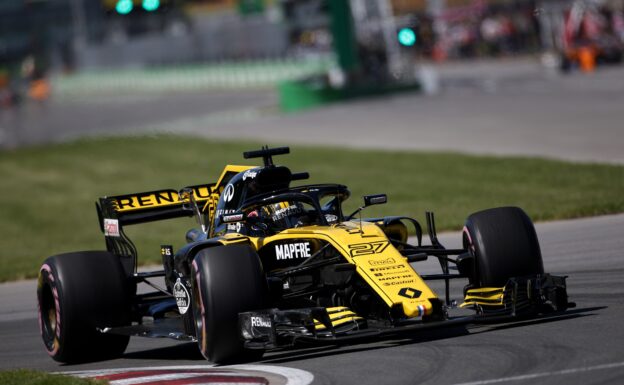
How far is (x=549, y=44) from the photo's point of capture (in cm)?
6178

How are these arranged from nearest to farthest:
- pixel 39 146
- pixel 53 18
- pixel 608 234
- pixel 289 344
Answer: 1. pixel 289 344
2. pixel 608 234
3. pixel 39 146
4. pixel 53 18

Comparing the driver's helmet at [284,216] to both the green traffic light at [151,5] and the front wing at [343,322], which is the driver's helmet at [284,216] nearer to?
the front wing at [343,322]

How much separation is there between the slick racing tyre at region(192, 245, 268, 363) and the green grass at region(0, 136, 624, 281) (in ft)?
30.1

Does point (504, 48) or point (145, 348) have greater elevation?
point (504, 48)

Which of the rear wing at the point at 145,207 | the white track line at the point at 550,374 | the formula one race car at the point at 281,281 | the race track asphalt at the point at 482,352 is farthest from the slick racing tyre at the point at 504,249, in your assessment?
the rear wing at the point at 145,207

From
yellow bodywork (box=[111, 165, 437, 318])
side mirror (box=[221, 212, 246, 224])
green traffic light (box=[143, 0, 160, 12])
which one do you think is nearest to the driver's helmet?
yellow bodywork (box=[111, 165, 437, 318])

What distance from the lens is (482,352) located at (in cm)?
964

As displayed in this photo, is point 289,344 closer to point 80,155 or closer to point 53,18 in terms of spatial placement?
point 80,155

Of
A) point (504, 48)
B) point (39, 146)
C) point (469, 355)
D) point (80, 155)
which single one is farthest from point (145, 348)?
point (504, 48)

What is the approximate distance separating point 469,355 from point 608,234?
710 cm

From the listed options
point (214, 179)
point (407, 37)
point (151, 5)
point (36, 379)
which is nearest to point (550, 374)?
point (36, 379)

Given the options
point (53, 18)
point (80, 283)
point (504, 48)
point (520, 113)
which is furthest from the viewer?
point (53, 18)

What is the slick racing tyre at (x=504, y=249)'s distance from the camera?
10867 millimetres

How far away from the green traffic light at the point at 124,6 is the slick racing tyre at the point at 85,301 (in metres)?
14.5
